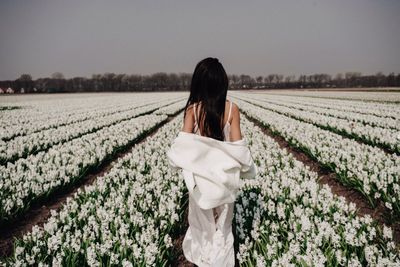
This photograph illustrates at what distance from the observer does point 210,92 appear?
142 inches

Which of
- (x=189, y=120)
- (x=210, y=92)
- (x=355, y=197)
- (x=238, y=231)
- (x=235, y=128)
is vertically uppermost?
(x=210, y=92)

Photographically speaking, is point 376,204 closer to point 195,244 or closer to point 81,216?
point 195,244

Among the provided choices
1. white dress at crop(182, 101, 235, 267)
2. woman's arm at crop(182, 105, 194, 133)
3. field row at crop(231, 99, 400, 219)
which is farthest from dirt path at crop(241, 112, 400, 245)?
woman's arm at crop(182, 105, 194, 133)

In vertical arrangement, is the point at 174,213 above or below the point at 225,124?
below

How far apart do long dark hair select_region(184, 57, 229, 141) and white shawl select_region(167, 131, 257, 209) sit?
0.67 feet

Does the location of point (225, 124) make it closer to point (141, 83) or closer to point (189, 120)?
point (189, 120)

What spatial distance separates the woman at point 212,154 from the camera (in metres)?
3.62

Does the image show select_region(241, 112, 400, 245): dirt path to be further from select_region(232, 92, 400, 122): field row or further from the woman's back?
select_region(232, 92, 400, 122): field row

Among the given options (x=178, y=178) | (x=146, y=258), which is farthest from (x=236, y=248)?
(x=178, y=178)

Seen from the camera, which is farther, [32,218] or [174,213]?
[32,218]

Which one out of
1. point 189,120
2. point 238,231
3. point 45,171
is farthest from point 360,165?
point 45,171

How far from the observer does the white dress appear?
149 inches

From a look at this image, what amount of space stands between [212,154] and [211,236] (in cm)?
A: 110

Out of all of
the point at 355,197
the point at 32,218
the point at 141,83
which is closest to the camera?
the point at 32,218
